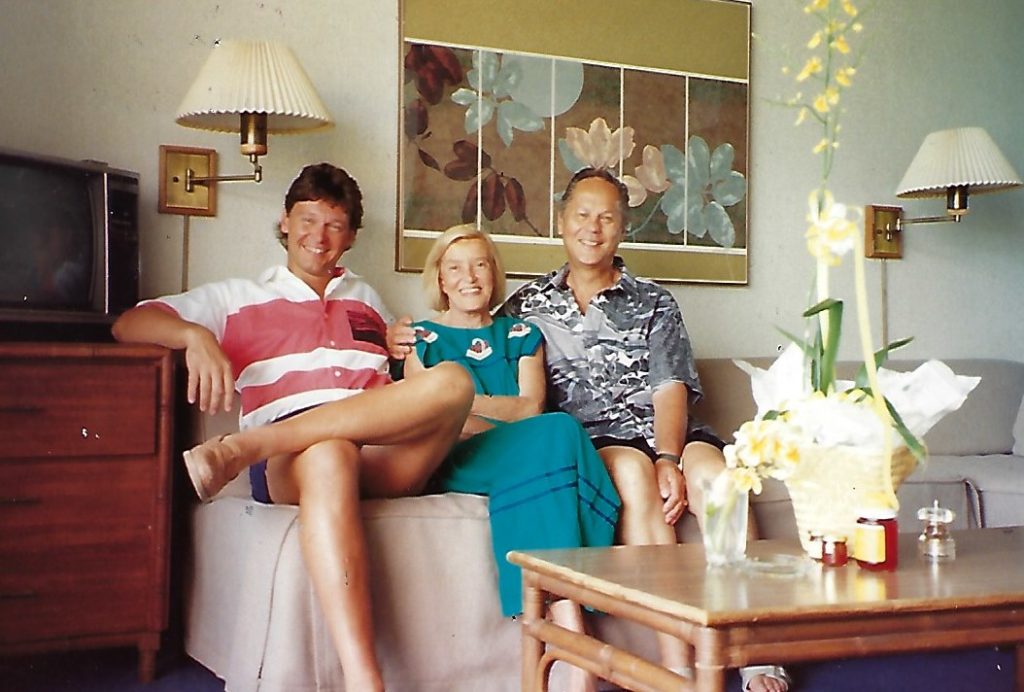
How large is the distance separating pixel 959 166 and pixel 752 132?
0.65m

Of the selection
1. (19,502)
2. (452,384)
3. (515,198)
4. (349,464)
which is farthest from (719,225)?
(19,502)

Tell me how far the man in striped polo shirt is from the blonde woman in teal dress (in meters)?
Result: 0.12

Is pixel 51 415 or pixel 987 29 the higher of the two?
pixel 987 29

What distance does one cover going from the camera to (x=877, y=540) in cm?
166

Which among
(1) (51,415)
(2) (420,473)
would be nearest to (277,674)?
(2) (420,473)

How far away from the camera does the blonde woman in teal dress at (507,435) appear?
223 cm

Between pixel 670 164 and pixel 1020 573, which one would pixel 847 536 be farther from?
pixel 670 164

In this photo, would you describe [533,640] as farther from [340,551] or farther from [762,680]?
[762,680]

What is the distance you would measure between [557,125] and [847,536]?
197 centimetres

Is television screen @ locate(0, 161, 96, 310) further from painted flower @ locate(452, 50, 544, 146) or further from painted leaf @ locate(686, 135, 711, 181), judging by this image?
painted leaf @ locate(686, 135, 711, 181)

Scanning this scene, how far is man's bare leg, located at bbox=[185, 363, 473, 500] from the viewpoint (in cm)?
210

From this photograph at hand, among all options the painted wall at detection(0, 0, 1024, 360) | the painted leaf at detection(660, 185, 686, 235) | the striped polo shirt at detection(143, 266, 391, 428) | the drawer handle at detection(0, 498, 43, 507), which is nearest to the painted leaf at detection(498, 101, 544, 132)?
the painted wall at detection(0, 0, 1024, 360)

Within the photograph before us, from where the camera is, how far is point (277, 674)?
2.07 m

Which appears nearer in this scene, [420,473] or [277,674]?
[277,674]
